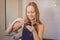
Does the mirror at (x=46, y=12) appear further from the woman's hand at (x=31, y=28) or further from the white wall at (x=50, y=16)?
the woman's hand at (x=31, y=28)

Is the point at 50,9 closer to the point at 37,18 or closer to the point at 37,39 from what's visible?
the point at 37,18

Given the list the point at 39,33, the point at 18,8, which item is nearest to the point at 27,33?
the point at 39,33

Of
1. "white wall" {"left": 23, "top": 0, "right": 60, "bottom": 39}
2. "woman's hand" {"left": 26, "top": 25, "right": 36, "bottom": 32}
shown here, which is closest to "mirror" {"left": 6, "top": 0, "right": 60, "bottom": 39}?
"white wall" {"left": 23, "top": 0, "right": 60, "bottom": 39}

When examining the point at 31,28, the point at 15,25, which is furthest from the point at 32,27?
the point at 15,25

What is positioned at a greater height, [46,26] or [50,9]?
[50,9]

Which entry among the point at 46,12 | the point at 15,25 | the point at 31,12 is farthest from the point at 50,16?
the point at 15,25

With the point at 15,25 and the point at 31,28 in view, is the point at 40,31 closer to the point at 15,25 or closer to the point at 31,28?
the point at 31,28

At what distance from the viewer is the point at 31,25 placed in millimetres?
901

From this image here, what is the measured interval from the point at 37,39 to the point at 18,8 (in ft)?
0.85

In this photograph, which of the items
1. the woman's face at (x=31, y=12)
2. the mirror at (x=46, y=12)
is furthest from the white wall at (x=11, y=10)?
the woman's face at (x=31, y=12)

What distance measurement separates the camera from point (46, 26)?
3.11ft

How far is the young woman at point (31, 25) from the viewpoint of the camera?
2.91 ft

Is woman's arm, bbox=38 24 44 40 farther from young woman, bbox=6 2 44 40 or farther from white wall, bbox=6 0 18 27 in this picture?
white wall, bbox=6 0 18 27

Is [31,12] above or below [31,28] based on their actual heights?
above
